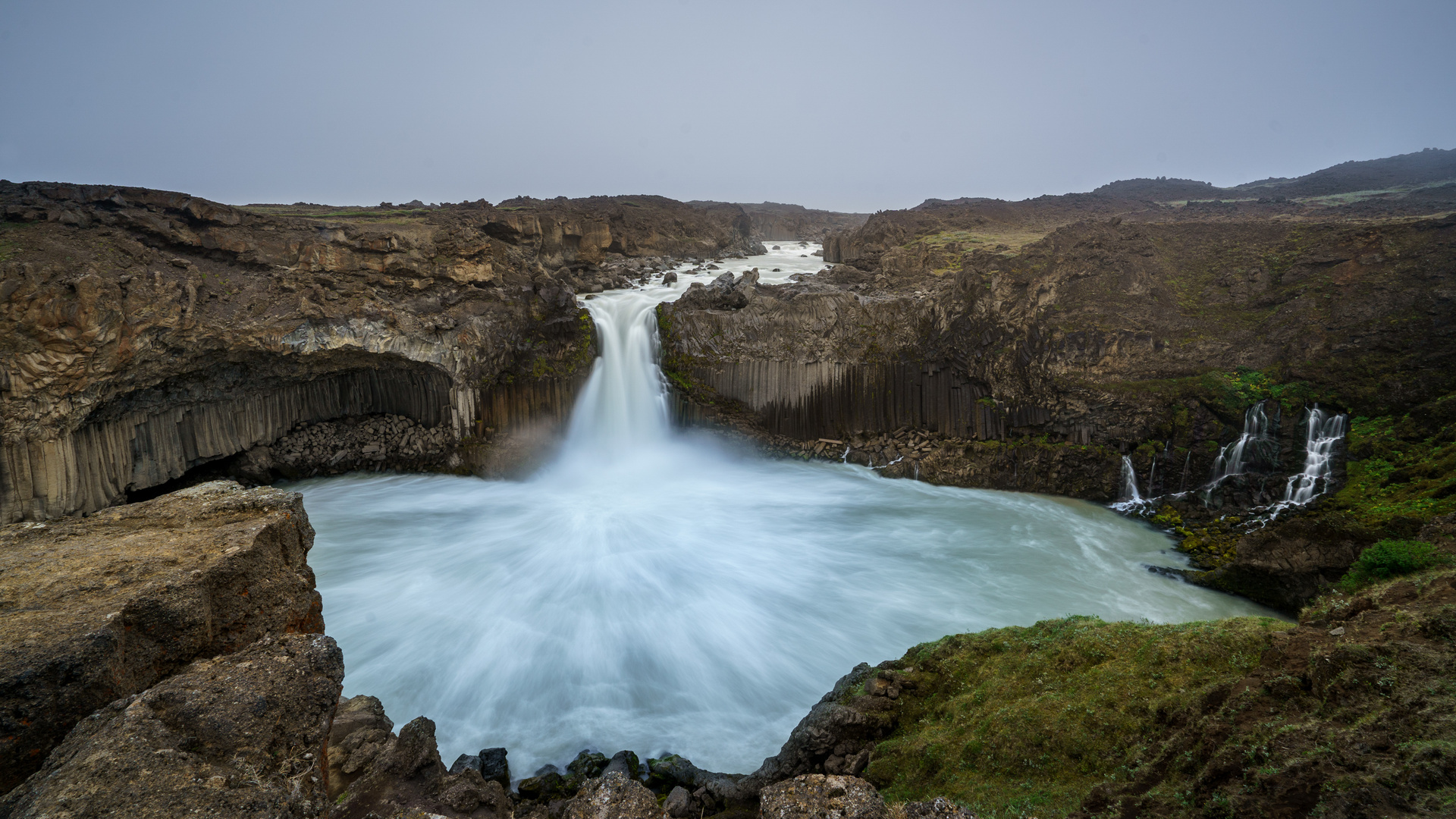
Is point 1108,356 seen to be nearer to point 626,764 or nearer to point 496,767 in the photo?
point 626,764

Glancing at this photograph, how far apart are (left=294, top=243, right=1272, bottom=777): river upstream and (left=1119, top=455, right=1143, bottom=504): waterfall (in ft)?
3.55

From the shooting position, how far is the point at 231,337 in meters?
15.2

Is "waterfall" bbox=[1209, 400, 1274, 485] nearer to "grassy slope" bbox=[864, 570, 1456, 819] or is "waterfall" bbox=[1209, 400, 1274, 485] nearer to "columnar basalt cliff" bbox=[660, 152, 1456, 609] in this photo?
"columnar basalt cliff" bbox=[660, 152, 1456, 609]

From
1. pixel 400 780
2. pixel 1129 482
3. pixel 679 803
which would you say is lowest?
pixel 679 803

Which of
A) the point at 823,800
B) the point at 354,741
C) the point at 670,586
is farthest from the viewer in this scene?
the point at 670,586

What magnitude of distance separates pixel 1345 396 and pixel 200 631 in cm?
2191

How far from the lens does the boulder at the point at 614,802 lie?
16.6 feet

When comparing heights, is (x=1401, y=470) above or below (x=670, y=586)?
above

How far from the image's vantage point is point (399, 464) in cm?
1942

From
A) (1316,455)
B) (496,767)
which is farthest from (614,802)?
(1316,455)

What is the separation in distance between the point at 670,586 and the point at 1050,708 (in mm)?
8723

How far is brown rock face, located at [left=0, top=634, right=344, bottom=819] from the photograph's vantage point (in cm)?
334

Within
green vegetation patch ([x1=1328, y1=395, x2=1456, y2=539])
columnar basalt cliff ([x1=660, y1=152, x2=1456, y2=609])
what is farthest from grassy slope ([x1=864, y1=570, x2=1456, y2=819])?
columnar basalt cliff ([x1=660, y1=152, x2=1456, y2=609])

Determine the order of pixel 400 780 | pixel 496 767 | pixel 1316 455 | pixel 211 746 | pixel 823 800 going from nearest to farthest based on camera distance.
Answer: pixel 211 746 → pixel 823 800 → pixel 400 780 → pixel 496 767 → pixel 1316 455
